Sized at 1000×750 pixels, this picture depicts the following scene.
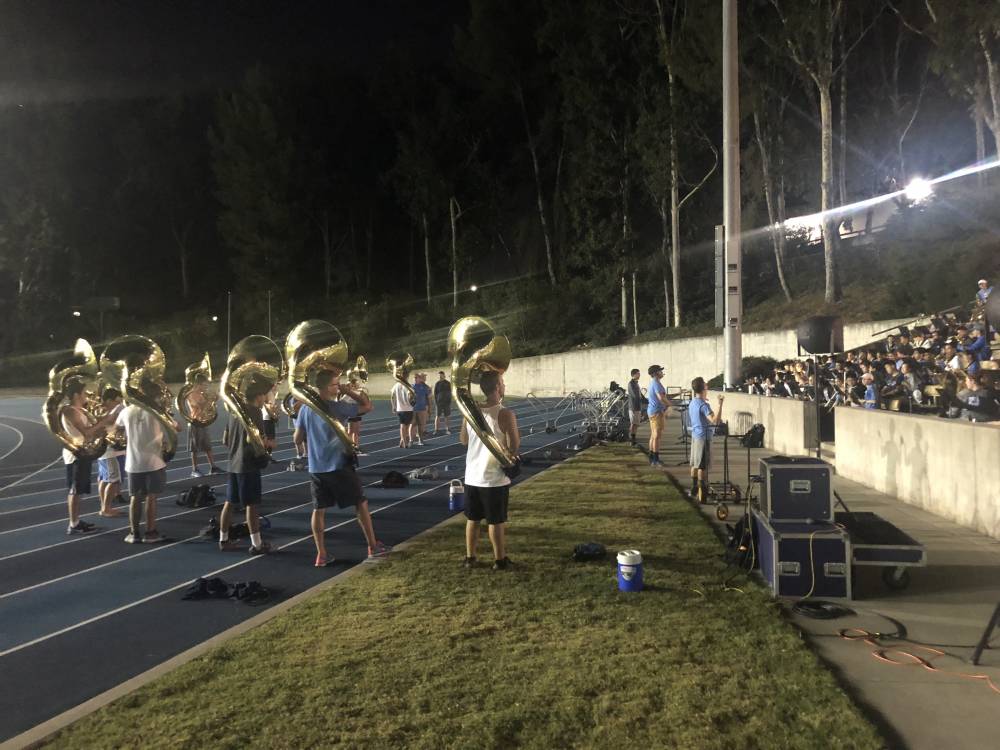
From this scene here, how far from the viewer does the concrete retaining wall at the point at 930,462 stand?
7.35 m

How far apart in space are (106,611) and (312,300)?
53.3 meters

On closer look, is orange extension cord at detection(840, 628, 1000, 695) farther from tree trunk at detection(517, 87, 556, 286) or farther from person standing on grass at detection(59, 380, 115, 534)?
tree trunk at detection(517, 87, 556, 286)

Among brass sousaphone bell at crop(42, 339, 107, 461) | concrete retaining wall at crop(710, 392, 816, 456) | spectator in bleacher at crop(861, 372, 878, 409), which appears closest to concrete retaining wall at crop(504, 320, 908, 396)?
concrete retaining wall at crop(710, 392, 816, 456)

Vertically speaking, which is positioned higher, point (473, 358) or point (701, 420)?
point (473, 358)

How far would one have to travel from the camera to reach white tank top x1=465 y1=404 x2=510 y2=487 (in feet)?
21.3

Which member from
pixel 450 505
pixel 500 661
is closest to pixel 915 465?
pixel 450 505

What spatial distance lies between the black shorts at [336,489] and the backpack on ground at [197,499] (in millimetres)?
4326

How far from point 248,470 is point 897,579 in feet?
19.5

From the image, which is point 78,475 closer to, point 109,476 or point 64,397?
point 64,397

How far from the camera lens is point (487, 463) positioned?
6.52m

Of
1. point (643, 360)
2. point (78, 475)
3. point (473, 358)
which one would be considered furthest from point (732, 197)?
point (643, 360)

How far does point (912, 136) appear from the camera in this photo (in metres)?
36.3

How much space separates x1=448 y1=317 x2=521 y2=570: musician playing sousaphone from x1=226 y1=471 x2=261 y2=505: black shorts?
2.28m

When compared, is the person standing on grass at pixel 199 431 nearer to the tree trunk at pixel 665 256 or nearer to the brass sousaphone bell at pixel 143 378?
the brass sousaphone bell at pixel 143 378
